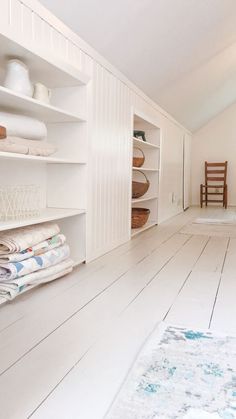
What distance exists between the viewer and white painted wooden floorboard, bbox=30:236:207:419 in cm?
89

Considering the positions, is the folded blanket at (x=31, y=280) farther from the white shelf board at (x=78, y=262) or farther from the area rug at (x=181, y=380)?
the area rug at (x=181, y=380)

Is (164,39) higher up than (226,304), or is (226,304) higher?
(164,39)

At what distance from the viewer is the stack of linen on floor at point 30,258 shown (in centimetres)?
159

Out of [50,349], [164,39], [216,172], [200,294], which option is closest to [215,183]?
[216,172]

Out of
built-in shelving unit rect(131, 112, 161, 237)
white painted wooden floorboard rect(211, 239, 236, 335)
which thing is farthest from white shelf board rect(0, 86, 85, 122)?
built-in shelving unit rect(131, 112, 161, 237)

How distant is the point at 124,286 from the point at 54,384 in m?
0.91

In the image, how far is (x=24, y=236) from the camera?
1.72 metres

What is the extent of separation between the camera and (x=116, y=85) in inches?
110

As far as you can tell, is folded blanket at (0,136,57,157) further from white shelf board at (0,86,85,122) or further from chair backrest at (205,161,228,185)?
chair backrest at (205,161,228,185)

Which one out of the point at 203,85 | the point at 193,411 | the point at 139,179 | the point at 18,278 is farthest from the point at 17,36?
the point at 203,85

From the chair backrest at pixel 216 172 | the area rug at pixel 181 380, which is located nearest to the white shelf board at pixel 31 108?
the area rug at pixel 181 380

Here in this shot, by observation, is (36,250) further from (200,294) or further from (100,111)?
(100,111)

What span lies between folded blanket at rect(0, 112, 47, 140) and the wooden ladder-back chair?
533 centimetres

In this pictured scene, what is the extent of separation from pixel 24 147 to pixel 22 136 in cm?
14
